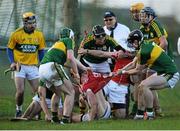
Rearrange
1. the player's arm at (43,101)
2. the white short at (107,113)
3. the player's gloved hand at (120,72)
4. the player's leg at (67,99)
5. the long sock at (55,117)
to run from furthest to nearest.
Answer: the white short at (107,113)
the player's gloved hand at (120,72)
the player's arm at (43,101)
the long sock at (55,117)
the player's leg at (67,99)

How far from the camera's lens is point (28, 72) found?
1817 centimetres

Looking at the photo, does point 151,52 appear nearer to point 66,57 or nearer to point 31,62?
point 66,57

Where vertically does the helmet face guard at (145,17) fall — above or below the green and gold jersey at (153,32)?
above

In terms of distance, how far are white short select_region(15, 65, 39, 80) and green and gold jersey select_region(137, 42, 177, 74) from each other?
8.73 feet

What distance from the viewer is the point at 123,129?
14.4 meters

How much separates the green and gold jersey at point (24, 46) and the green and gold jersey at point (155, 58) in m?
2.63

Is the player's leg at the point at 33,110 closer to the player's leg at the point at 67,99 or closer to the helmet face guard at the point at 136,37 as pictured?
the player's leg at the point at 67,99

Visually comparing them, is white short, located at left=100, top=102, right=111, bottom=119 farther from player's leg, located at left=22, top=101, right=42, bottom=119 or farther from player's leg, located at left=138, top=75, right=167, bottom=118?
player's leg, located at left=22, top=101, right=42, bottom=119

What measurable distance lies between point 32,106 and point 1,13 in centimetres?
526

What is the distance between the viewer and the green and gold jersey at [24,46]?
1808cm

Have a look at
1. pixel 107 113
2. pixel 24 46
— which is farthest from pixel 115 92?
pixel 24 46

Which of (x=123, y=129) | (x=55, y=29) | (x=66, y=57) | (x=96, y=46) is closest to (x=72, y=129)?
(x=123, y=129)

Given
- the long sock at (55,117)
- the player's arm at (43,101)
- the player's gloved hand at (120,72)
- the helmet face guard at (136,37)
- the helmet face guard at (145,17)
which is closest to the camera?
the long sock at (55,117)

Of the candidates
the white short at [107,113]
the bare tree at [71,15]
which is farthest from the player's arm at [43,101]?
the bare tree at [71,15]
